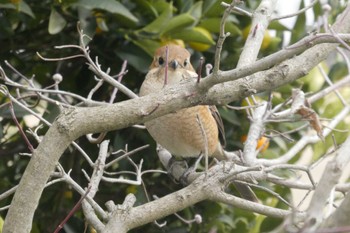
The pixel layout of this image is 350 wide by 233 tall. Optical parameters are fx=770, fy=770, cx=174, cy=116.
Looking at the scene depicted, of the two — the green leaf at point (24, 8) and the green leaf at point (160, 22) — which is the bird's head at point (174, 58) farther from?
the green leaf at point (24, 8)

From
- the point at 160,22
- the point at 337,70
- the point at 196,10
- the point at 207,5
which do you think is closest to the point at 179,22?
the point at 160,22

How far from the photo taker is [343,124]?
4047 millimetres

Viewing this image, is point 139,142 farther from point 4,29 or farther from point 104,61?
point 4,29

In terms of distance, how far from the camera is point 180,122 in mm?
3912

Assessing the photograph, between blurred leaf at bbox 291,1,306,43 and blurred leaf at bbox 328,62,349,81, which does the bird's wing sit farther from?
blurred leaf at bbox 328,62,349,81

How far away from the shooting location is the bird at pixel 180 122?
369 cm

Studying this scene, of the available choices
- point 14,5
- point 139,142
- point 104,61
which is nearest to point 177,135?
point 139,142

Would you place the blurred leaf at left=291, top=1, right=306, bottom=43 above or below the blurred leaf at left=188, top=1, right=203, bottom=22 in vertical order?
below

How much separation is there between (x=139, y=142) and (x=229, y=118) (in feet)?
1.57

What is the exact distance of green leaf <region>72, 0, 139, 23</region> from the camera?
3340 mm

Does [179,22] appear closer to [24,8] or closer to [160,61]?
[160,61]

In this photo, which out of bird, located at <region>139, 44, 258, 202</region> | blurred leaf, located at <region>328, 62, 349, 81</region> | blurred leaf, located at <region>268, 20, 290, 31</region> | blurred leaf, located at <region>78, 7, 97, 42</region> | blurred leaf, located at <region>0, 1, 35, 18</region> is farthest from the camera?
blurred leaf, located at <region>328, 62, 349, 81</region>

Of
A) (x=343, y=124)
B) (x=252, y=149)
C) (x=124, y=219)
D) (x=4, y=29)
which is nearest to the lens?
(x=124, y=219)

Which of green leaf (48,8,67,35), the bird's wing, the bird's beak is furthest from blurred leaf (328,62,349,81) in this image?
green leaf (48,8,67,35)
